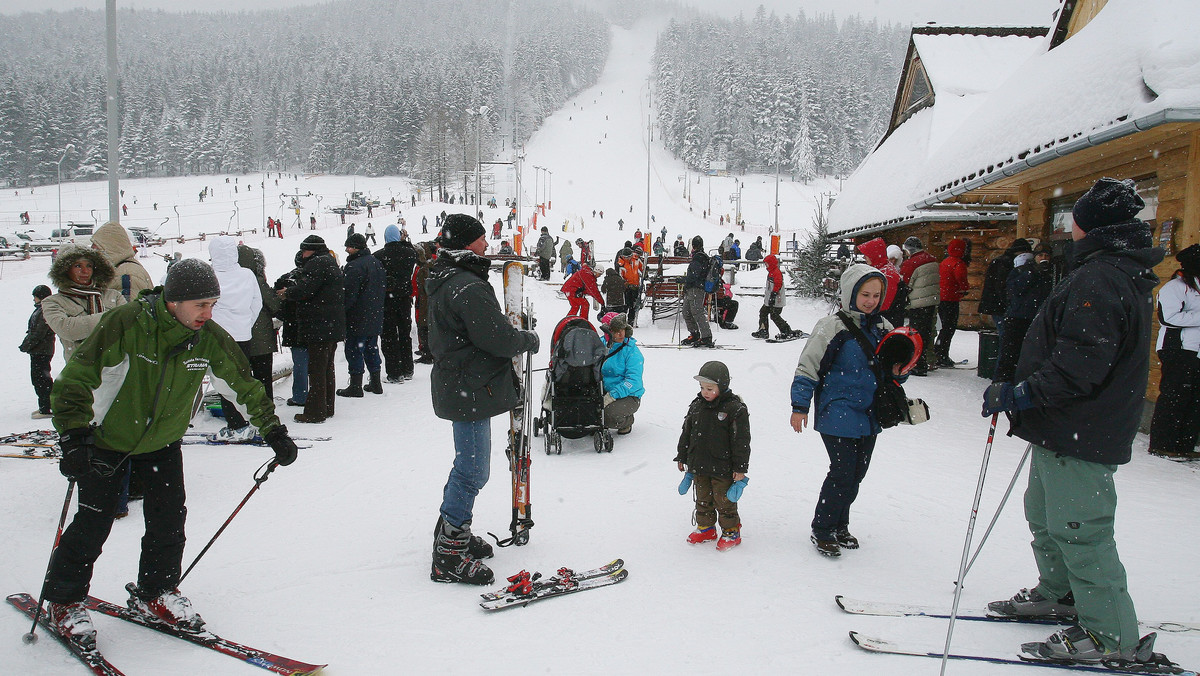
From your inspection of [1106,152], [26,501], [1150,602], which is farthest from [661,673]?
[1106,152]

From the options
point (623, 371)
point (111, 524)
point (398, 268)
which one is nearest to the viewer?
point (111, 524)

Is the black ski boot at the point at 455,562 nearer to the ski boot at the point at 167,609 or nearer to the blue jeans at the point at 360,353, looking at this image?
the ski boot at the point at 167,609

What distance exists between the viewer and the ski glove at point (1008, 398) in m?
2.86

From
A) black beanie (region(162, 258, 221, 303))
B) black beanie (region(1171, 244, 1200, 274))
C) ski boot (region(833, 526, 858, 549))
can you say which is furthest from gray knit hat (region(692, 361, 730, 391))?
black beanie (region(1171, 244, 1200, 274))

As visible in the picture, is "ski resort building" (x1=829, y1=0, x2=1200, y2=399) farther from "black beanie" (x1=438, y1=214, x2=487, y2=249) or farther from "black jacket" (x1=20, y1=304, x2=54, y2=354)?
"black jacket" (x1=20, y1=304, x2=54, y2=354)

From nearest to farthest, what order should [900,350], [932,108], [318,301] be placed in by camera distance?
[900,350] < [318,301] < [932,108]

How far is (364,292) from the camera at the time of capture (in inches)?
308

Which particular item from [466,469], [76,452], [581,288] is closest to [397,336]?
[581,288]

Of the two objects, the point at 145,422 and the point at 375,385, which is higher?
the point at 145,422

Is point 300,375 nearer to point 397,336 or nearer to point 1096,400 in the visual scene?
point 397,336

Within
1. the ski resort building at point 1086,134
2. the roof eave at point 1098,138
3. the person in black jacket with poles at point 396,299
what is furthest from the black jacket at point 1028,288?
the person in black jacket with poles at point 396,299

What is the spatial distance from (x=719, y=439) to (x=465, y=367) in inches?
65.8

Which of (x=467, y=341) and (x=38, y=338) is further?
(x=38, y=338)

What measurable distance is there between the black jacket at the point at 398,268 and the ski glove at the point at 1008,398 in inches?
300
